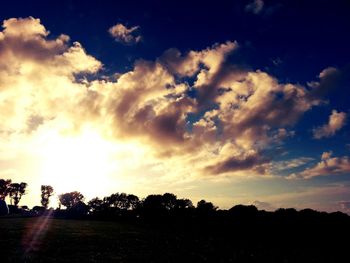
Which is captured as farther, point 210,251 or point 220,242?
point 220,242

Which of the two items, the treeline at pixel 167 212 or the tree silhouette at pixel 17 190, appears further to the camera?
the tree silhouette at pixel 17 190

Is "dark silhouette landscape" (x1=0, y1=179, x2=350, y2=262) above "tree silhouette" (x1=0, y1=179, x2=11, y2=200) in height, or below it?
below

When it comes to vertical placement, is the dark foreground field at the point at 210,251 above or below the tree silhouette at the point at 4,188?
below

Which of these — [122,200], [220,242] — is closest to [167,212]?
[220,242]

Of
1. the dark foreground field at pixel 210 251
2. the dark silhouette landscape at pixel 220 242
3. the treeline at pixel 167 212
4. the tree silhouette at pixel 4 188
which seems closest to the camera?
the dark foreground field at pixel 210 251

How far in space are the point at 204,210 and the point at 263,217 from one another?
2244 cm

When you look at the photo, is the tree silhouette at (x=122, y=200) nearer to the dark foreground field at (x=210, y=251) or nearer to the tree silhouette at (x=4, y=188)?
the tree silhouette at (x=4, y=188)

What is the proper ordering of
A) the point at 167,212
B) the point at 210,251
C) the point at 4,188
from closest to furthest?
1. the point at 210,251
2. the point at 167,212
3. the point at 4,188

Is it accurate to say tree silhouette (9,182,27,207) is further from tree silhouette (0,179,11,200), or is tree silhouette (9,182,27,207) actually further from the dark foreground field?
the dark foreground field

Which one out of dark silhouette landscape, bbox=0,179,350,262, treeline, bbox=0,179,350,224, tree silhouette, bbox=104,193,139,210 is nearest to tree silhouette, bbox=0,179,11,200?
treeline, bbox=0,179,350,224

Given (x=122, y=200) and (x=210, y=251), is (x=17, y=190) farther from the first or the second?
(x=210, y=251)

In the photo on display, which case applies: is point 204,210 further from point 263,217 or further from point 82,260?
point 82,260

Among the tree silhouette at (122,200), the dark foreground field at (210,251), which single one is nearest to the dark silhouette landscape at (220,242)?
the dark foreground field at (210,251)

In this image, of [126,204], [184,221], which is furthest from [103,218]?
[126,204]
